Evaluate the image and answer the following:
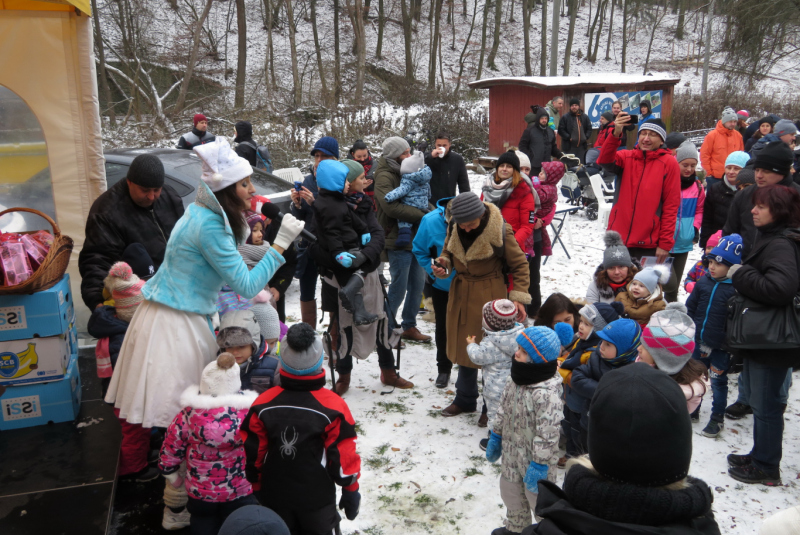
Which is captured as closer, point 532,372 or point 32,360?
point 532,372

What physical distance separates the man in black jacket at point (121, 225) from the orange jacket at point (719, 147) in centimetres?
839

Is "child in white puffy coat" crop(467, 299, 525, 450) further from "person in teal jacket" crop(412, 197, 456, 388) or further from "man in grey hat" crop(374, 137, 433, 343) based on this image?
"man in grey hat" crop(374, 137, 433, 343)

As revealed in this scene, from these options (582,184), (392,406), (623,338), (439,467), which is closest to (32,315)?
(392,406)

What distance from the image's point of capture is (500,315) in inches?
150

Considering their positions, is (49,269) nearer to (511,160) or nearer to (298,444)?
(298,444)

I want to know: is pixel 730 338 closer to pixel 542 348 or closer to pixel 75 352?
pixel 542 348

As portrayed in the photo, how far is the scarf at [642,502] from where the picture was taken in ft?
4.39

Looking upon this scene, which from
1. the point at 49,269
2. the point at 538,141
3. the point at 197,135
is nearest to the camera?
the point at 49,269

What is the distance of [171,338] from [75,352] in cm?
180

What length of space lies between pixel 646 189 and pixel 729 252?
3.52 feet

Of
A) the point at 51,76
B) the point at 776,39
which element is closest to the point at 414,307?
the point at 51,76

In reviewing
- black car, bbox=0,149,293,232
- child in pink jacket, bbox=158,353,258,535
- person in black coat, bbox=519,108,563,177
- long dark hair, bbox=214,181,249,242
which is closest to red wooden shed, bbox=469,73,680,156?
person in black coat, bbox=519,108,563,177

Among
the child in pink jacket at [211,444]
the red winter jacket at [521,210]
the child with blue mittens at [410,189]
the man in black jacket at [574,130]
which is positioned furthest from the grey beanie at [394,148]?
the man in black jacket at [574,130]

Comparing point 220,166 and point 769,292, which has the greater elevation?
point 220,166
